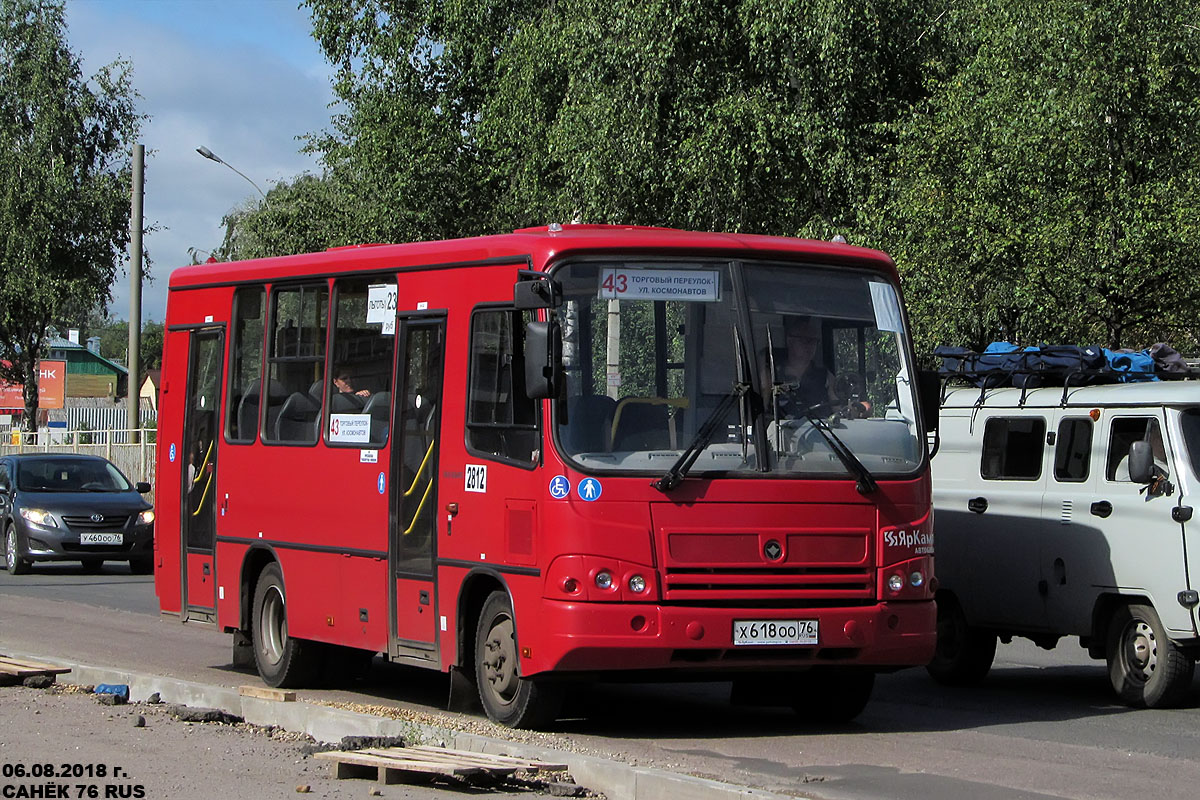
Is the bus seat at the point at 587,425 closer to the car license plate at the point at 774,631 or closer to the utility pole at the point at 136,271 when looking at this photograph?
the car license plate at the point at 774,631

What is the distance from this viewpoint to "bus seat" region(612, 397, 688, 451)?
990cm

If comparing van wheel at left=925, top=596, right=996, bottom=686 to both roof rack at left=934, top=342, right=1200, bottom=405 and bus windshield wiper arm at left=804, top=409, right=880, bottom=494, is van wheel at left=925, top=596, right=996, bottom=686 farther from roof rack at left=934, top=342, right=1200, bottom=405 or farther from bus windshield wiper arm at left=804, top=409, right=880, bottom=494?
A: bus windshield wiper arm at left=804, top=409, right=880, bottom=494

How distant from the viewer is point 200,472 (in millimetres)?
14023

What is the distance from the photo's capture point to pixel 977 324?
26766mm

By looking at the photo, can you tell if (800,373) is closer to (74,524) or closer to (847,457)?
(847,457)

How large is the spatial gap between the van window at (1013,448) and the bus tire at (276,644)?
5196mm

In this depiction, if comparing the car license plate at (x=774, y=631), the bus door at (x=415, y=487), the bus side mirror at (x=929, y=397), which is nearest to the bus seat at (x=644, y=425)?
the car license plate at (x=774, y=631)

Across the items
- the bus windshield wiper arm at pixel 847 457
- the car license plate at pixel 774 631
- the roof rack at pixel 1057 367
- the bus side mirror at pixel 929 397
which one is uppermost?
the roof rack at pixel 1057 367

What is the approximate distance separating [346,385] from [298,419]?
0.73 meters

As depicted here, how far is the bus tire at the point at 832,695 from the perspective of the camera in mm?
10938

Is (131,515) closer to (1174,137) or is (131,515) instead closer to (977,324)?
(977,324)

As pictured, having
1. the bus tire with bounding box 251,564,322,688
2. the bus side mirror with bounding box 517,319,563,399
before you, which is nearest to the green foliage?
the bus tire with bounding box 251,564,322,688

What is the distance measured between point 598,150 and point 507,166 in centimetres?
751

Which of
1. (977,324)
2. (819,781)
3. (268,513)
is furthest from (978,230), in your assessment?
(819,781)
